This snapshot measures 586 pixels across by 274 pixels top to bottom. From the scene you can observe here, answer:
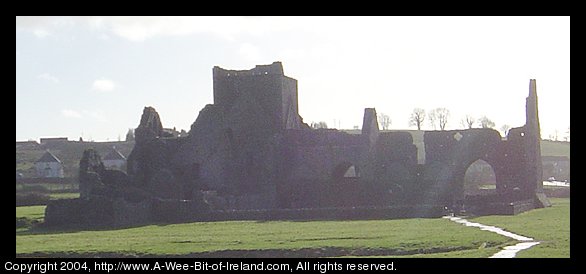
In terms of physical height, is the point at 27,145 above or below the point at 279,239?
above

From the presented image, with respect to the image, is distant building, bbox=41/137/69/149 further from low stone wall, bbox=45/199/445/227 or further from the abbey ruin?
low stone wall, bbox=45/199/445/227

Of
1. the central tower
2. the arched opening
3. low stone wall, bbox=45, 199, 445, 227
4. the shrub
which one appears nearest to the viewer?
low stone wall, bbox=45, 199, 445, 227

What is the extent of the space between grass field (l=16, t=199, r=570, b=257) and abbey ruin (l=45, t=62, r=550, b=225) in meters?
9.79

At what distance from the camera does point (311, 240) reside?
89.5 ft

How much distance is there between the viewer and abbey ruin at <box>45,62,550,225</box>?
157 ft

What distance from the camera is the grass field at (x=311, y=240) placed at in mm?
24656

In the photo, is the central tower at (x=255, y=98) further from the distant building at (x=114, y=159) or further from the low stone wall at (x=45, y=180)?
the distant building at (x=114, y=159)

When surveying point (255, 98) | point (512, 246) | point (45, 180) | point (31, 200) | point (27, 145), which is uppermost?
point (255, 98)

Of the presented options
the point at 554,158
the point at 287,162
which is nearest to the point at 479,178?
the point at 554,158

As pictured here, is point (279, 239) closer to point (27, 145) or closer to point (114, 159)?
point (114, 159)

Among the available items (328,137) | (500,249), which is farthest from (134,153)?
(500,249)

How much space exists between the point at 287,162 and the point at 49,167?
123 feet

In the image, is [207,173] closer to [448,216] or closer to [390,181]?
[390,181]

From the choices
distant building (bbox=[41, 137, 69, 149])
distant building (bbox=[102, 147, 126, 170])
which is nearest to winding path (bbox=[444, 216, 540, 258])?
distant building (bbox=[102, 147, 126, 170])
